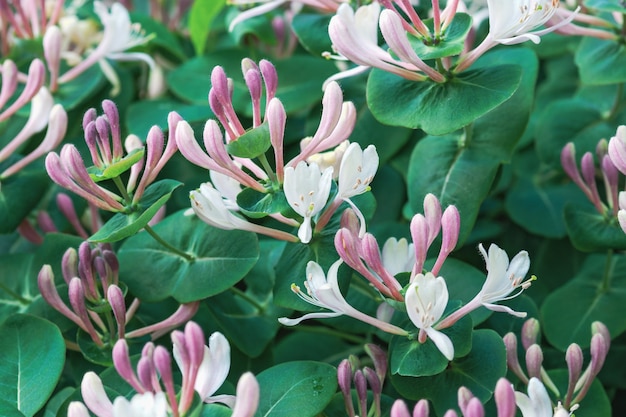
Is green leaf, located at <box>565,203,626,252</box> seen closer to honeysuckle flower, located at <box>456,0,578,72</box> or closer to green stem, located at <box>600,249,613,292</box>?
green stem, located at <box>600,249,613,292</box>

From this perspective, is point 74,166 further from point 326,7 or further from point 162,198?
point 326,7

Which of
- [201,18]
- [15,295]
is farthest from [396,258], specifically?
[201,18]

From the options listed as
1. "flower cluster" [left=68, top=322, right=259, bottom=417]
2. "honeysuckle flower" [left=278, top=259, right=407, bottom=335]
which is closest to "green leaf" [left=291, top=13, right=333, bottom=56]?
"honeysuckle flower" [left=278, top=259, right=407, bottom=335]

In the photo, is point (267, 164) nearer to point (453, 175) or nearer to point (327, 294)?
point (327, 294)

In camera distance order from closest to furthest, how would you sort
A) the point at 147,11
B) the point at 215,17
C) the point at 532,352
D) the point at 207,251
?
the point at 532,352, the point at 207,251, the point at 215,17, the point at 147,11

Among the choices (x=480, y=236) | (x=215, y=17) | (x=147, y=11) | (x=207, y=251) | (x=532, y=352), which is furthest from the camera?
(x=147, y=11)

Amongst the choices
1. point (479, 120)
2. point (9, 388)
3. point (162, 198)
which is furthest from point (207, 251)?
point (479, 120)
